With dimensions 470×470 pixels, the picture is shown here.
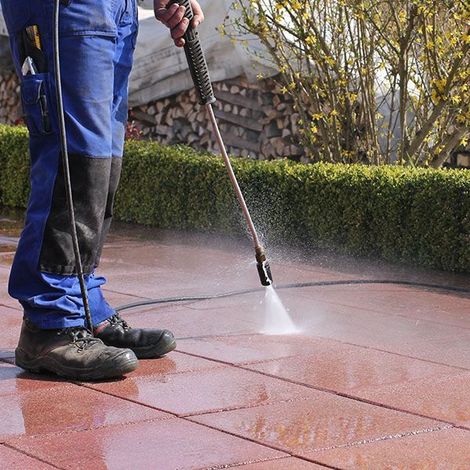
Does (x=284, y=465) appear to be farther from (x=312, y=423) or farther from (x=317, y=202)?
(x=317, y=202)

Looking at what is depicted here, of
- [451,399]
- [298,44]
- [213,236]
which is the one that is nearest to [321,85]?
[298,44]

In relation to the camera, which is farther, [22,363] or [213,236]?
[213,236]

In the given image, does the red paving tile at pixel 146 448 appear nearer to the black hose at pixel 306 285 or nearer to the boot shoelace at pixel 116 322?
the boot shoelace at pixel 116 322

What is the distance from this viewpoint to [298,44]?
29.4 feet

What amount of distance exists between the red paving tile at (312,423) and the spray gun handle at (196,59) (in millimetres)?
1366

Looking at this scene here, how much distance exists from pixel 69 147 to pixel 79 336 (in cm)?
67

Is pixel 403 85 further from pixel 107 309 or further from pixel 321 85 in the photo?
pixel 107 309

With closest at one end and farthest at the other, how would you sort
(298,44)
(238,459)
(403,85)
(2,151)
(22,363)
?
(238,459), (22,363), (403,85), (298,44), (2,151)

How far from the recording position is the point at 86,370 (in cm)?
393

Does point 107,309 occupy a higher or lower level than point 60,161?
lower

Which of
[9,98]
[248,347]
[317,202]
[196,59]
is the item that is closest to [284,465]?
[248,347]

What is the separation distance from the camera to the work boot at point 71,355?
393cm

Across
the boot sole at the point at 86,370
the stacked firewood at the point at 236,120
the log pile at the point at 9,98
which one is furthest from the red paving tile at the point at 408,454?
the log pile at the point at 9,98

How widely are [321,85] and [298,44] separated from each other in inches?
17.6
